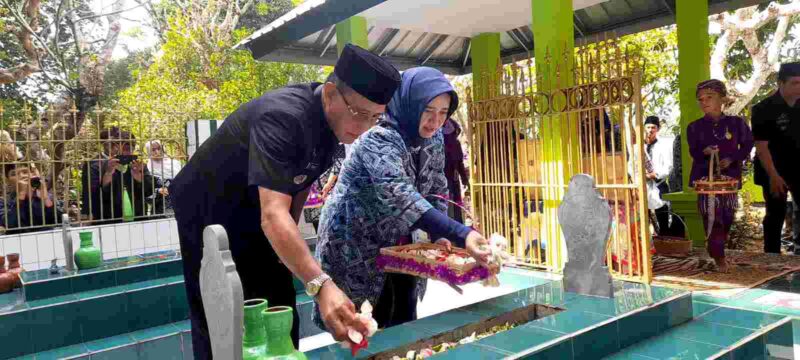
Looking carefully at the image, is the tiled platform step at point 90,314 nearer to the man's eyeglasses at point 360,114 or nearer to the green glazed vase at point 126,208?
the green glazed vase at point 126,208

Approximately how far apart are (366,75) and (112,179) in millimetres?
5246

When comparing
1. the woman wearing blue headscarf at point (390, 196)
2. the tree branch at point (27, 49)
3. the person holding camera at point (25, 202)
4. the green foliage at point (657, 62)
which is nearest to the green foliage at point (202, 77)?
the tree branch at point (27, 49)

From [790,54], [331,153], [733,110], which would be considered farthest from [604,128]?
[790,54]

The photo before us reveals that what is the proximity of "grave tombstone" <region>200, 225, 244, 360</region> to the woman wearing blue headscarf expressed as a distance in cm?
105

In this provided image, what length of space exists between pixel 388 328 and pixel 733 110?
12.0 meters

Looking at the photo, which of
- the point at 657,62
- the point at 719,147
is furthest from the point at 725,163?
the point at 657,62

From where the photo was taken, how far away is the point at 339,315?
1.54 meters

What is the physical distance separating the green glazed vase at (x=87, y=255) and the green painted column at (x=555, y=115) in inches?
149

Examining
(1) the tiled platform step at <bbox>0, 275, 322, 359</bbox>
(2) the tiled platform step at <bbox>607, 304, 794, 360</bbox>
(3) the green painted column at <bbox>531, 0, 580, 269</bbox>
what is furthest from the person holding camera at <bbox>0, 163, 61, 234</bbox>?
(2) the tiled platform step at <bbox>607, 304, 794, 360</bbox>

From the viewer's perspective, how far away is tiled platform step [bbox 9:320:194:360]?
3.48 m

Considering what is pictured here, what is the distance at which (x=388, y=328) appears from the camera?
283 centimetres

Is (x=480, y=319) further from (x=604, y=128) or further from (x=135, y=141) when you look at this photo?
(x=135, y=141)

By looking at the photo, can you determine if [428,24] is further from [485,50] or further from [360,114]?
[360,114]

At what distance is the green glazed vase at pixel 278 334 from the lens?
1494mm
